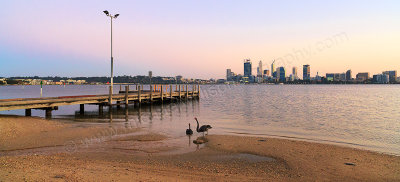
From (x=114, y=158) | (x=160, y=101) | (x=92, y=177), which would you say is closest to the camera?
(x=92, y=177)

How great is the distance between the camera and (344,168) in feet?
31.9

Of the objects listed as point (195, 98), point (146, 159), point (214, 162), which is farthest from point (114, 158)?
point (195, 98)

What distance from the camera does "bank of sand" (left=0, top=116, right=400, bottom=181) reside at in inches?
312

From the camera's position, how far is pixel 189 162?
997 cm

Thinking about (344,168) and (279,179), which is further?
(344,168)

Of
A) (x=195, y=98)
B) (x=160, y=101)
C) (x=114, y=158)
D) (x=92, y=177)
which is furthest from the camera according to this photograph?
(x=195, y=98)

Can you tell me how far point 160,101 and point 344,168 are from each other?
35.4 meters

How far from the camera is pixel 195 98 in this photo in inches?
2178

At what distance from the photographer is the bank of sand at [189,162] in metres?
7.91

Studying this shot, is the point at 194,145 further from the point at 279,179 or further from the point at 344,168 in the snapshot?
the point at 344,168

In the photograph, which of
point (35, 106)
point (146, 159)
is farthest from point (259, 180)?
point (35, 106)

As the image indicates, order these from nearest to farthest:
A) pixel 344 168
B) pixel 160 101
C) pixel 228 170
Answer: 1. pixel 228 170
2. pixel 344 168
3. pixel 160 101

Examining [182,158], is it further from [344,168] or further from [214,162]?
[344,168]

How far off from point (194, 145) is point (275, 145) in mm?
4052
